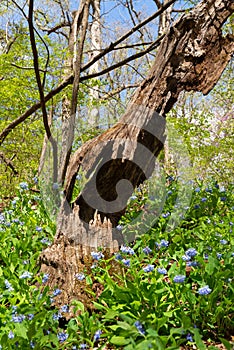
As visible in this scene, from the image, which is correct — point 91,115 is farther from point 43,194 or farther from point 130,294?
point 130,294

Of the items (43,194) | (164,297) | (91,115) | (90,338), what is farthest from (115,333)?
(91,115)

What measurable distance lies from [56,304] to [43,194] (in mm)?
2425

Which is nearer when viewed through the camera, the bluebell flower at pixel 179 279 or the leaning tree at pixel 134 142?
the bluebell flower at pixel 179 279

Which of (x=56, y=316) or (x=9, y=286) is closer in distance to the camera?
(x=56, y=316)

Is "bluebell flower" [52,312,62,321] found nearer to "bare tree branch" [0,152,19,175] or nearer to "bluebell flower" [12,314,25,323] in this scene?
"bluebell flower" [12,314,25,323]

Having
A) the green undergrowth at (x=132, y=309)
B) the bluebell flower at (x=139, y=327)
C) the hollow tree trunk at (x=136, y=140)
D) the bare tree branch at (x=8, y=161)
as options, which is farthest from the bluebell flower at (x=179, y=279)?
the bare tree branch at (x=8, y=161)

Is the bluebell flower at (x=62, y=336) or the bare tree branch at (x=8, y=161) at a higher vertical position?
the bare tree branch at (x=8, y=161)

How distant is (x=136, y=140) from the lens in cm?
295

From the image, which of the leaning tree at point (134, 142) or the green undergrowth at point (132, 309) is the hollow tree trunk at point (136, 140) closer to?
the leaning tree at point (134, 142)

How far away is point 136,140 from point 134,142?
1.0 inches

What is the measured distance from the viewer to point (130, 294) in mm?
2281

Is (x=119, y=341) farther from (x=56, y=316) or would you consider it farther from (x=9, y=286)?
(x=9, y=286)

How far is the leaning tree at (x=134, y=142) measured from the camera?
2881 millimetres

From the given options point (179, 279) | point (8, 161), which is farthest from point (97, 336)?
point (8, 161)
